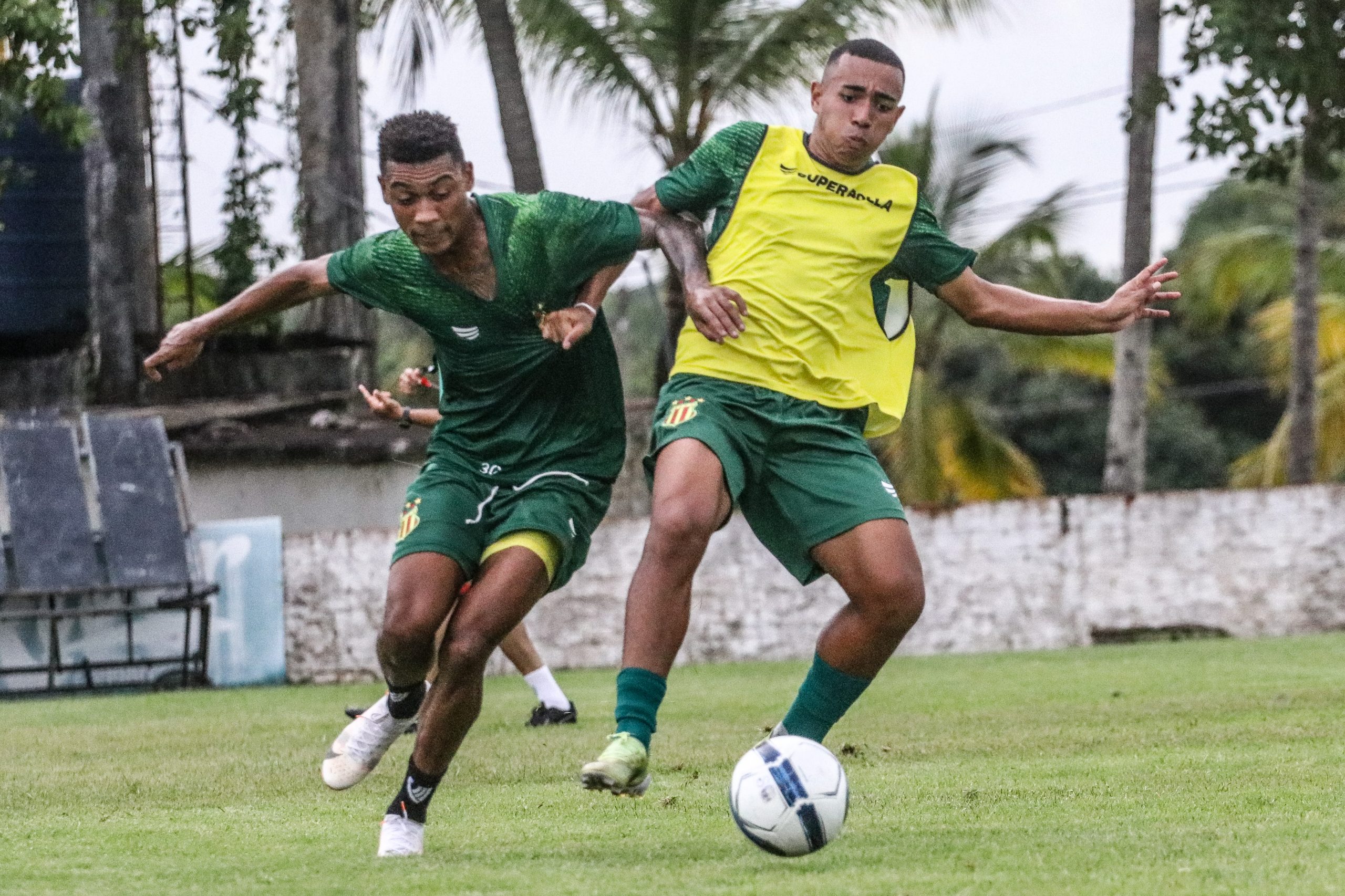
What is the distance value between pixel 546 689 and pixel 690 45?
11.4 metres

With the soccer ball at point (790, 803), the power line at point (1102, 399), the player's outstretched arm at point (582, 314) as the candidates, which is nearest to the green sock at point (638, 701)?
the soccer ball at point (790, 803)

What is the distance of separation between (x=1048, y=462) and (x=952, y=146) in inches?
694

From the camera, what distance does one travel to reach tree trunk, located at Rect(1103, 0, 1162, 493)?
19.5 meters

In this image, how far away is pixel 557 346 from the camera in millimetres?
6105

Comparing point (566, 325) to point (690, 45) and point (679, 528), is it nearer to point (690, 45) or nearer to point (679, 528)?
point (679, 528)

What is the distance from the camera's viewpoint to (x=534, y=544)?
5.90m

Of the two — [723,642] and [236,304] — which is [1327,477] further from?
[236,304]

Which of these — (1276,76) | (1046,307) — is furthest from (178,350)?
(1276,76)

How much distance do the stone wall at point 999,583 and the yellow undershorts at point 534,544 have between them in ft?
34.8

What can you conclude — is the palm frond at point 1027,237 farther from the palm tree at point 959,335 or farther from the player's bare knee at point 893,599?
the player's bare knee at point 893,599

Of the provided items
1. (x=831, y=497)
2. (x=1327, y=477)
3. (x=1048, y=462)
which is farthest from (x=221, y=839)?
(x=1048, y=462)

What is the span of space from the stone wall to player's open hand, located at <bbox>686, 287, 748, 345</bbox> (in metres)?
10.5

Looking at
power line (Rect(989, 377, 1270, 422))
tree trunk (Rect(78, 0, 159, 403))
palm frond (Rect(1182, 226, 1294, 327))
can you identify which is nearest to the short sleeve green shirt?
tree trunk (Rect(78, 0, 159, 403))

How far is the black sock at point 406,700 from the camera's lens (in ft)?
20.2
